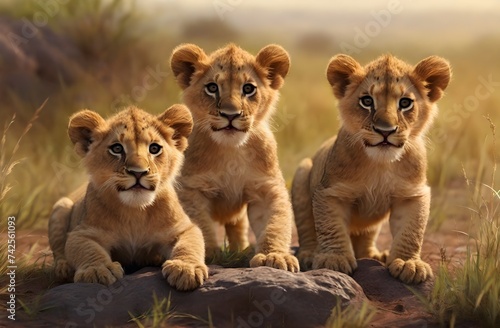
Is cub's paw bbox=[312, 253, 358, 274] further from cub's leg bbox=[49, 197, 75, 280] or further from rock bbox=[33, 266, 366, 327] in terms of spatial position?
cub's leg bbox=[49, 197, 75, 280]

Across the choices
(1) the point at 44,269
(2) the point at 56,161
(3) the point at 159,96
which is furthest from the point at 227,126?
(3) the point at 159,96

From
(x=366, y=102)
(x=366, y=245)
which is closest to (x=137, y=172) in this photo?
(x=366, y=102)

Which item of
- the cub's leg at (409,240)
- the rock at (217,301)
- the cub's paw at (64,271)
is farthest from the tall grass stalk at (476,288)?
the cub's paw at (64,271)

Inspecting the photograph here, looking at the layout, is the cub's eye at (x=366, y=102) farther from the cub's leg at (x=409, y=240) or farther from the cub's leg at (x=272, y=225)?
the cub's leg at (x=272, y=225)

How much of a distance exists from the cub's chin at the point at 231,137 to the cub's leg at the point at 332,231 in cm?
77

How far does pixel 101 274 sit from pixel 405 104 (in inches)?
101

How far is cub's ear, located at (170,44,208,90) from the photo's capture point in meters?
7.50

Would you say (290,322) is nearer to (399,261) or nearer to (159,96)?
(399,261)

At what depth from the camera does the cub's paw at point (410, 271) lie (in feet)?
A: 22.3

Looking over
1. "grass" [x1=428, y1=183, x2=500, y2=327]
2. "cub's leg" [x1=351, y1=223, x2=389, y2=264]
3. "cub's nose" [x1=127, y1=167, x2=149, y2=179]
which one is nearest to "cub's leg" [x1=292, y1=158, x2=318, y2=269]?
"cub's leg" [x1=351, y1=223, x2=389, y2=264]

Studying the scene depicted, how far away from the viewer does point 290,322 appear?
600 cm

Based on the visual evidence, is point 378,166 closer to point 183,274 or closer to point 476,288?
point 476,288

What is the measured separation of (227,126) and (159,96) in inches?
234

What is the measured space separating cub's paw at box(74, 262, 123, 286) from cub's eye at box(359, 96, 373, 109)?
2.17 meters
